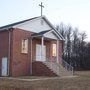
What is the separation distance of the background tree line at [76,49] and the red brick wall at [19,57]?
4636cm

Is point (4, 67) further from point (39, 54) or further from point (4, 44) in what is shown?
point (39, 54)

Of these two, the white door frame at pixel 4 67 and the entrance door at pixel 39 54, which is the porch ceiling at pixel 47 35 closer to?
the entrance door at pixel 39 54

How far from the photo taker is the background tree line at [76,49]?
80.1m

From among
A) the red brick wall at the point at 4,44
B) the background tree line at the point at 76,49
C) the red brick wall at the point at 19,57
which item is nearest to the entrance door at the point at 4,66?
the red brick wall at the point at 4,44

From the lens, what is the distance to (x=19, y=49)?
3166 centimetres

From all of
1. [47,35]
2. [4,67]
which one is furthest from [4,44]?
[47,35]

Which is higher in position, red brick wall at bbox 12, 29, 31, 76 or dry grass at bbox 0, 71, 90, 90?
red brick wall at bbox 12, 29, 31, 76

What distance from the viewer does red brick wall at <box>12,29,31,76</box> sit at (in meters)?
31.1

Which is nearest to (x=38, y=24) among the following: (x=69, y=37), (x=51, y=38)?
(x=51, y=38)

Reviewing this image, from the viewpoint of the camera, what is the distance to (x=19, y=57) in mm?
31609

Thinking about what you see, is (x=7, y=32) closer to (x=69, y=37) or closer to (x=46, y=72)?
(x=46, y=72)

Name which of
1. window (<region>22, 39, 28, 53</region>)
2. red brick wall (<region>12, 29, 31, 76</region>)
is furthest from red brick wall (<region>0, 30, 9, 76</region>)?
window (<region>22, 39, 28, 53</region>)

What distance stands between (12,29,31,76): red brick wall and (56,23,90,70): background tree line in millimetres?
46355

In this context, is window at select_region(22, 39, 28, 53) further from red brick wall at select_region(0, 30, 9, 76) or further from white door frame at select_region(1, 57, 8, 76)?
white door frame at select_region(1, 57, 8, 76)
